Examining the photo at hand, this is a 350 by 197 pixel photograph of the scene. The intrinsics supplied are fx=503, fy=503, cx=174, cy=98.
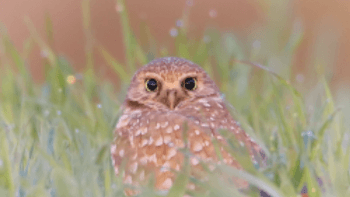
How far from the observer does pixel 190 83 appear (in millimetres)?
2787

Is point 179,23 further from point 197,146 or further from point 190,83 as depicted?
point 197,146

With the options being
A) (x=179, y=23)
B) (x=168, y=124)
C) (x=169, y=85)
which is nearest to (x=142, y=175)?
(x=168, y=124)

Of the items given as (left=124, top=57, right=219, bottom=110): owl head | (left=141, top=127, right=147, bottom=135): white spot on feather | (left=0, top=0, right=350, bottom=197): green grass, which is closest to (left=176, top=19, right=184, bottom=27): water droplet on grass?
(left=0, top=0, right=350, bottom=197): green grass

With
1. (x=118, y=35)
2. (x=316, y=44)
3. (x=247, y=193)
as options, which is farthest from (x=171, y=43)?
(x=247, y=193)

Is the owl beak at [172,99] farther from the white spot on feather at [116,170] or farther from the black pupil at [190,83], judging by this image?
the white spot on feather at [116,170]

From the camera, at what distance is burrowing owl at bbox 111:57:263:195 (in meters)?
2.27

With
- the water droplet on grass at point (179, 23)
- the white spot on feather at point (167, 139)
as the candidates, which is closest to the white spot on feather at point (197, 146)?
the white spot on feather at point (167, 139)

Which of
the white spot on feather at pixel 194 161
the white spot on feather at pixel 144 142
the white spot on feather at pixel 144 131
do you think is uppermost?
the white spot on feather at pixel 144 131

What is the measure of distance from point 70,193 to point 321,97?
6.96 feet

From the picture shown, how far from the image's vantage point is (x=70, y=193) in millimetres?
1893

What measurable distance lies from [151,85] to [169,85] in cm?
14

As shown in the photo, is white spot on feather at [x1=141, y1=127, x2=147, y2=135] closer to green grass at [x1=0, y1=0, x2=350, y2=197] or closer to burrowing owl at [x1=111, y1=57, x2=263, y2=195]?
burrowing owl at [x1=111, y1=57, x2=263, y2=195]

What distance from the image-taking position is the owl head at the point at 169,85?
2670mm

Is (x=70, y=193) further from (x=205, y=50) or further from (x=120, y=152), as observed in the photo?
(x=205, y=50)
